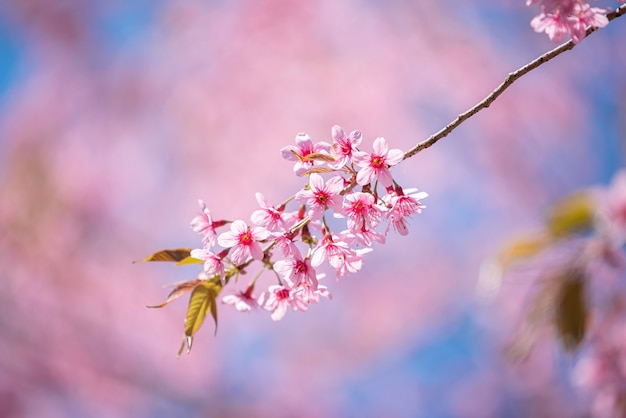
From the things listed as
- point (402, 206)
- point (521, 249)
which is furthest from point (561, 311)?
point (402, 206)

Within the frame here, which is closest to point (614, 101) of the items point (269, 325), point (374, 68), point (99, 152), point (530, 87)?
point (530, 87)

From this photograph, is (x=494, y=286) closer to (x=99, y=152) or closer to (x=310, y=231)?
(x=310, y=231)

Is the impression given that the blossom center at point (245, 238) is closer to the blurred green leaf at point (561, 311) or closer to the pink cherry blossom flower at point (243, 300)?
the pink cherry blossom flower at point (243, 300)

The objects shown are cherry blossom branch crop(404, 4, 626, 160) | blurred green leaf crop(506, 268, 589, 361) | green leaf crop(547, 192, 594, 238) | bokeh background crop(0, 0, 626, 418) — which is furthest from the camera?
bokeh background crop(0, 0, 626, 418)

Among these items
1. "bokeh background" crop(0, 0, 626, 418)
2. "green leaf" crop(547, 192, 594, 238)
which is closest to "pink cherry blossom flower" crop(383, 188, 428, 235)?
"green leaf" crop(547, 192, 594, 238)

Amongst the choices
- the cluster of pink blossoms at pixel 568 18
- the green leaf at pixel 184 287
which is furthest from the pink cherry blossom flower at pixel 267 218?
the cluster of pink blossoms at pixel 568 18

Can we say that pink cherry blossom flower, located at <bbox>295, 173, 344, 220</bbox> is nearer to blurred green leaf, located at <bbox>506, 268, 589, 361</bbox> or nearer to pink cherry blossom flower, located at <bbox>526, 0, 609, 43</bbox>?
pink cherry blossom flower, located at <bbox>526, 0, 609, 43</bbox>
